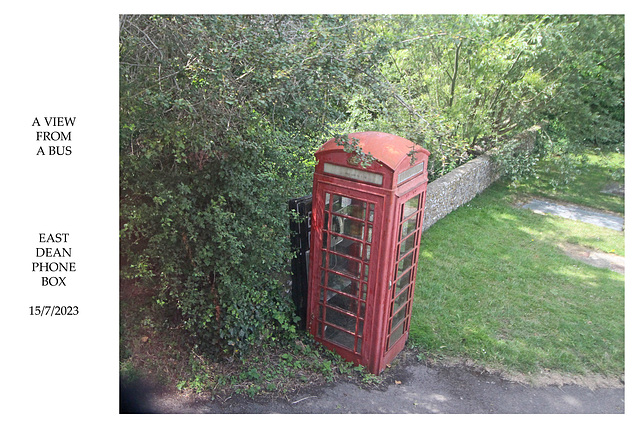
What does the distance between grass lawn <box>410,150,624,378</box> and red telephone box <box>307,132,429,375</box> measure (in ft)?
2.95

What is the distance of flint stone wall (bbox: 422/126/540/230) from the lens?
28.4 ft

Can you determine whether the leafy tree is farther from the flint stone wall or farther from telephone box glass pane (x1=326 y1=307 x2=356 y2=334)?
the flint stone wall

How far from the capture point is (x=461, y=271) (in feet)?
23.4

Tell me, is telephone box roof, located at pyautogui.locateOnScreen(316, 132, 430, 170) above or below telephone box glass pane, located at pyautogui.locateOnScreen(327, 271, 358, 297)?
above

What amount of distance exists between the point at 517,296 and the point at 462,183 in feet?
11.5

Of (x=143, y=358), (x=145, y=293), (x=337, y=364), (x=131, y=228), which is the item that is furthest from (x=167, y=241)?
(x=337, y=364)

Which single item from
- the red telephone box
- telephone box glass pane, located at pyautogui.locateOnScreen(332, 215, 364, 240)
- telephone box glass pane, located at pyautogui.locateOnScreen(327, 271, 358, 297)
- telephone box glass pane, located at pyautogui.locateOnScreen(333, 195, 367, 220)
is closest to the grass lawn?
the red telephone box

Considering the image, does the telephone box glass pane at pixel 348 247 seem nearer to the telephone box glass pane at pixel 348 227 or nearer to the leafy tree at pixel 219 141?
the telephone box glass pane at pixel 348 227

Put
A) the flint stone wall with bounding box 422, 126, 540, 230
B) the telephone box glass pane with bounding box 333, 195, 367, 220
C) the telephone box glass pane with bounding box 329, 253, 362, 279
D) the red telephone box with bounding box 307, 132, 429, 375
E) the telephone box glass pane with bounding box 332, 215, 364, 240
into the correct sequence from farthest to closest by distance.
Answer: the flint stone wall with bounding box 422, 126, 540, 230 < the telephone box glass pane with bounding box 329, 253, 362, 279 < the telephone box glass pane with bounding box 332, 215, 364, 240 < the telephone box glass pane with bounding box 333, 195, 367, 220 < the red telephone box with bounding box 307, 132, 429, 375

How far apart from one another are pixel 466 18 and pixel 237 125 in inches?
148

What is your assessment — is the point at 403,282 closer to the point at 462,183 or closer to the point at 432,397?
the point at 432,397

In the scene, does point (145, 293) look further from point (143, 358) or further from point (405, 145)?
point (405, 145)

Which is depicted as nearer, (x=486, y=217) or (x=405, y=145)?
(x=405, y=145)

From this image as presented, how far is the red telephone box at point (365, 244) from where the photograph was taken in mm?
4316
